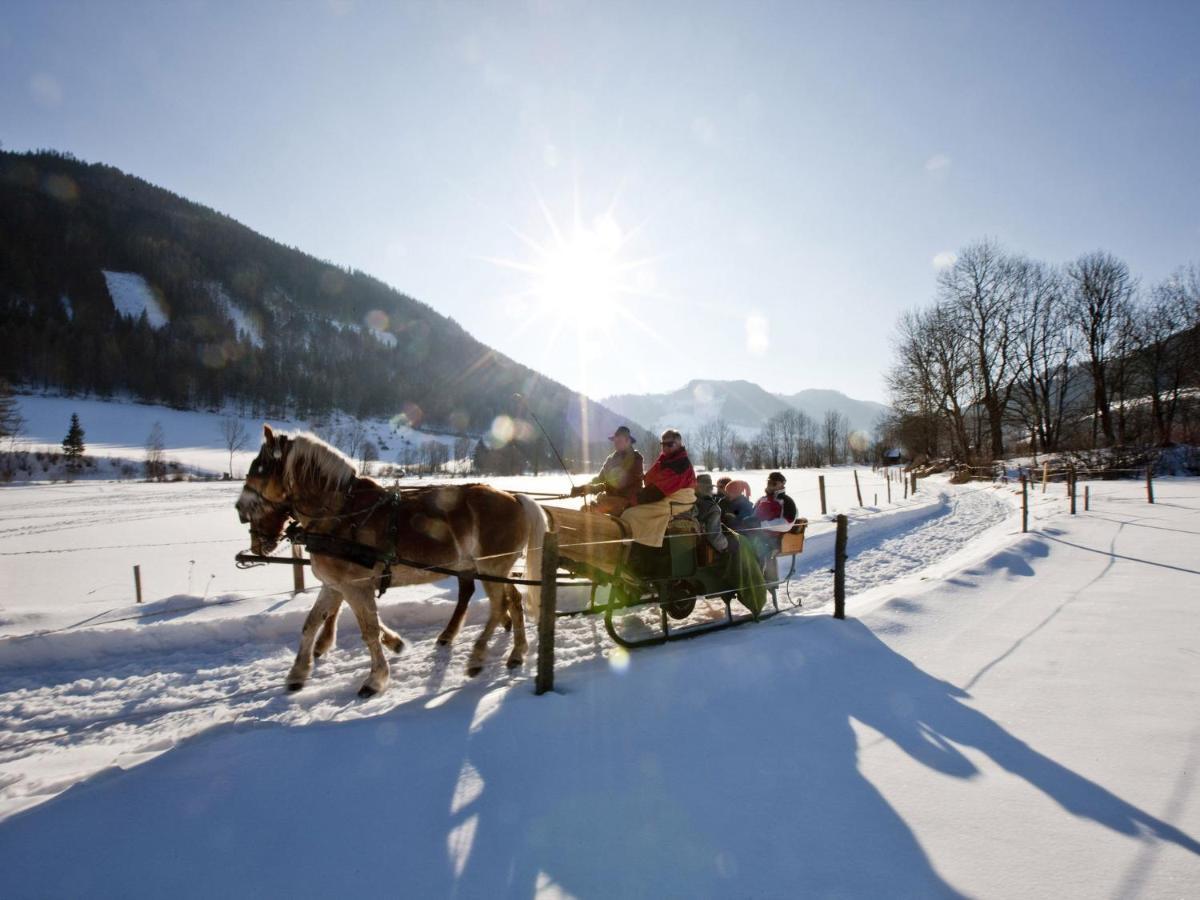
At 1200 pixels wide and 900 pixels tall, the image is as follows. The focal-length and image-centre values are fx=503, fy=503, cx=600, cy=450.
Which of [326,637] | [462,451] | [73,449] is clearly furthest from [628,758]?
[462,451]

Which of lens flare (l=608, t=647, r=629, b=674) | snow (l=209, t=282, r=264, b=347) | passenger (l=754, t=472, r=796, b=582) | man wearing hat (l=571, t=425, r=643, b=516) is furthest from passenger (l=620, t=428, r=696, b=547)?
snow (l=209, t=282, r=264, b=347)

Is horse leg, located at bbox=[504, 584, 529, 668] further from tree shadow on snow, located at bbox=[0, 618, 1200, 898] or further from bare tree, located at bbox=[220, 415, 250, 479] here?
bare tree, located at bbox=[220, 415, 250, 479]

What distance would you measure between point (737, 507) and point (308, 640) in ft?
15.5

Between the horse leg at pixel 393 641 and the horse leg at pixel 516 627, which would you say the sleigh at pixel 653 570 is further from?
the horse leg at pixel 393 641

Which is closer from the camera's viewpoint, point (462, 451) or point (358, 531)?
point (358, 531)

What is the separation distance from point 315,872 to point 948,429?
41.7 metres

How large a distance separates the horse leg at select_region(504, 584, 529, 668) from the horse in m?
0.01

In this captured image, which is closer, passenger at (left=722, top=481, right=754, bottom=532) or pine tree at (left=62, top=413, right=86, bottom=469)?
passenger at (left=722, top=481, right=754, bottom=532)

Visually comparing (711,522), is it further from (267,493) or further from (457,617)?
(267,493)

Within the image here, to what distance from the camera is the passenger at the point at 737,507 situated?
6047mm

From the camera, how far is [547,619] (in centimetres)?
361

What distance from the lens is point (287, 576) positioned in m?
8.63

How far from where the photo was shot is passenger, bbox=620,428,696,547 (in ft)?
15.9

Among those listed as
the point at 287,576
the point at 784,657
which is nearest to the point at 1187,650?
the point at 784,657
